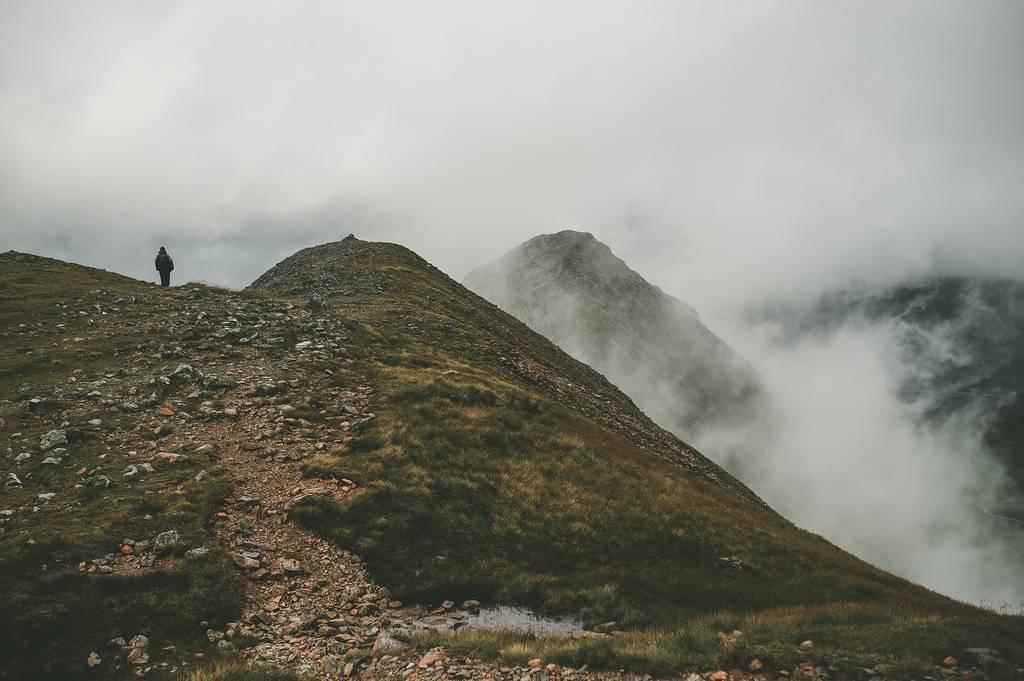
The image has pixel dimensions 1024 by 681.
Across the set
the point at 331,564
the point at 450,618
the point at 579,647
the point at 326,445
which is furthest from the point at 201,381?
the point at 579,647

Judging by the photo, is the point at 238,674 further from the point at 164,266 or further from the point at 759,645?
the point at 164,266

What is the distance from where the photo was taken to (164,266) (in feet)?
152

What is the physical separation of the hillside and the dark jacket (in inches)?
501

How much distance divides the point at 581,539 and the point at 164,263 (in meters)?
45.0

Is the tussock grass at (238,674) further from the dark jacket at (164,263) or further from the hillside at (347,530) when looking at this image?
the dark jacket at (164,263)

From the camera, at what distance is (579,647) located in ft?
37.9

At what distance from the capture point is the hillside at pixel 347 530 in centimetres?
1134

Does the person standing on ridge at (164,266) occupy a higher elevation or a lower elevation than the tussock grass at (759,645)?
higher

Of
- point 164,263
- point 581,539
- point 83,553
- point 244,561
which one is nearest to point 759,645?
point 581,539

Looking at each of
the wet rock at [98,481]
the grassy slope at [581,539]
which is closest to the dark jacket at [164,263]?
the grassy slope at [581,539]

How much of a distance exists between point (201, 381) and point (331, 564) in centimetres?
1336

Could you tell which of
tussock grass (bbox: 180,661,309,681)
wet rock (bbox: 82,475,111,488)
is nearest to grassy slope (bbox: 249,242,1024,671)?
tussock grass (bbox: 180,661,309,681)

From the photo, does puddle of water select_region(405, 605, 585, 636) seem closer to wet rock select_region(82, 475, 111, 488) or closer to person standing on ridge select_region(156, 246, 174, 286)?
wet rock select_region(82, 475, 111, 488)

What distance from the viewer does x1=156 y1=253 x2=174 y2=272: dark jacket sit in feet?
151
